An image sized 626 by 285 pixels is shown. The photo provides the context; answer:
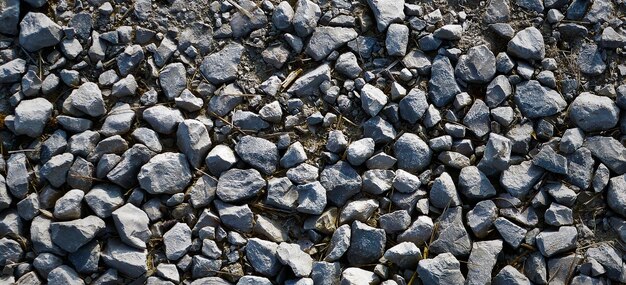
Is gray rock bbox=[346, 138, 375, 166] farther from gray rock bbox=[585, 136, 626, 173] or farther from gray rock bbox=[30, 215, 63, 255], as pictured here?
gray rock bbox=[30, 215, 63, 255]

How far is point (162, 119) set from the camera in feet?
10.2

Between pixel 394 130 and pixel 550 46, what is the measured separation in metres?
0.90

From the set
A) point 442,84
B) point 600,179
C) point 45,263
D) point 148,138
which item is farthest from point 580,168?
point 45,263

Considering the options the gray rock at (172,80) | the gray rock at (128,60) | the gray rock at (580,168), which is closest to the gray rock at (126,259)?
the gray rock at (172,80)

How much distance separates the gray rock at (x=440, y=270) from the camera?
2918mm

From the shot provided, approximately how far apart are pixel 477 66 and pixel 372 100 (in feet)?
1.79

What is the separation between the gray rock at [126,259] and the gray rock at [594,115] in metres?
2.10

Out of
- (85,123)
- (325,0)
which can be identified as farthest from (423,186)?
(85,123)

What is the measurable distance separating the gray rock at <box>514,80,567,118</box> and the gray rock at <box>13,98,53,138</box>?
7.24ft

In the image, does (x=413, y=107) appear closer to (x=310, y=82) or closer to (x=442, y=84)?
(x=442, y=84)

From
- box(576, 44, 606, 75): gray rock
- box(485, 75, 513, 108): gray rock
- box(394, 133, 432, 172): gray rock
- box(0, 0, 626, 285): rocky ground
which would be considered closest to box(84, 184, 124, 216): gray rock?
box(0, 0, 626, 285): rocky ground

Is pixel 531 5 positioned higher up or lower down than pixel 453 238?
higher up

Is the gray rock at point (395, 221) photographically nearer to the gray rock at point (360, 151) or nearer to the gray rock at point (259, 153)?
the gray rock at point (360, 151)

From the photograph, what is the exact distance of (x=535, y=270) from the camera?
3.00 meters
